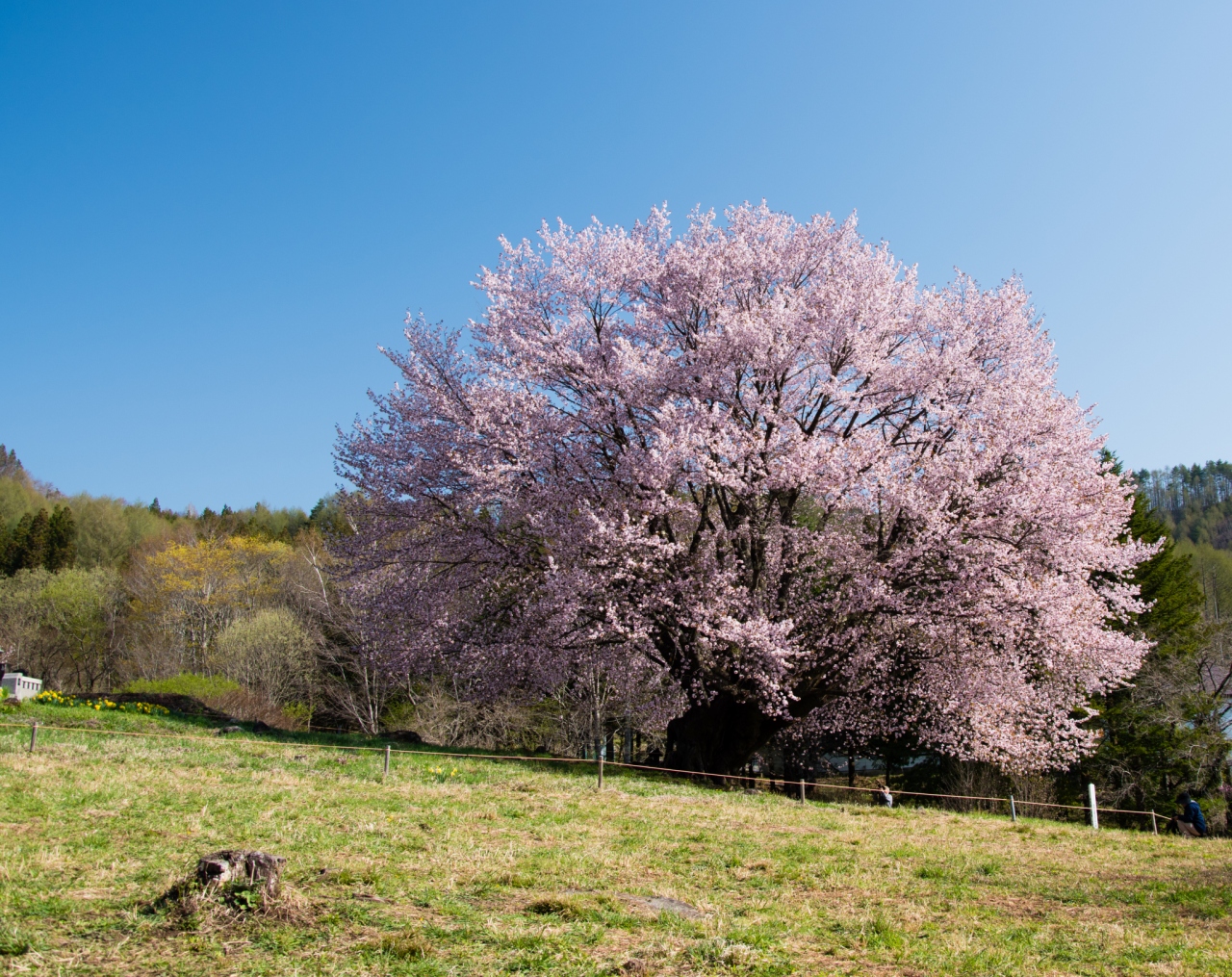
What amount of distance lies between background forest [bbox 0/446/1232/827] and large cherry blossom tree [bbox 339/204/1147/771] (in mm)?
4198

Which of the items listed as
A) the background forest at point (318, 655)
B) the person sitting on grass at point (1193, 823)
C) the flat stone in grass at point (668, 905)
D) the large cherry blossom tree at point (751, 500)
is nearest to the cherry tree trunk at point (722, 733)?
the large cherry blossom tree at point (751, 500)

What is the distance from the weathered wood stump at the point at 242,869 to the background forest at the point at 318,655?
46.3 feet

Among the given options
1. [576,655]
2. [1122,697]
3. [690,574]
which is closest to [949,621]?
[690,574]

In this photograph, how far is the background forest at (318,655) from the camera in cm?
2934

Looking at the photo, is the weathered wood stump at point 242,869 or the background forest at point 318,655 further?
the background forest at point 318,655

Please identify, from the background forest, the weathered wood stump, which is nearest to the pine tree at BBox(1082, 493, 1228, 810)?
the background forest

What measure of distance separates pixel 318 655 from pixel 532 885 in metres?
36.4

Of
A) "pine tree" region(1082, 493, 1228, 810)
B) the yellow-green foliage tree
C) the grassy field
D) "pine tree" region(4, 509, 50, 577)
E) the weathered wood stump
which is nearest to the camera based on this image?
the grassy field

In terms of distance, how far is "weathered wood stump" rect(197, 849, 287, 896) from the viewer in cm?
542

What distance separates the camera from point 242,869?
553 cm

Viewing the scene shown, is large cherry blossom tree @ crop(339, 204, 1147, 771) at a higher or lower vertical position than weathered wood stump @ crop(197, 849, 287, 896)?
higher

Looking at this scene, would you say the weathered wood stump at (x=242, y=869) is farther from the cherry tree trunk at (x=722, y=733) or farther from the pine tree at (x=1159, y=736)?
the pine tree at (x=1159, y=736)

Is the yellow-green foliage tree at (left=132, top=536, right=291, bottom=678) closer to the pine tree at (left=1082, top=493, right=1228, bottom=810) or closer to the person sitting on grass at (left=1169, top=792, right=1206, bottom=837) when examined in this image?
the pine tree at (left=1082, top=493, right=1228, bottom=810)

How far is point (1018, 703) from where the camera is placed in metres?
17.8
